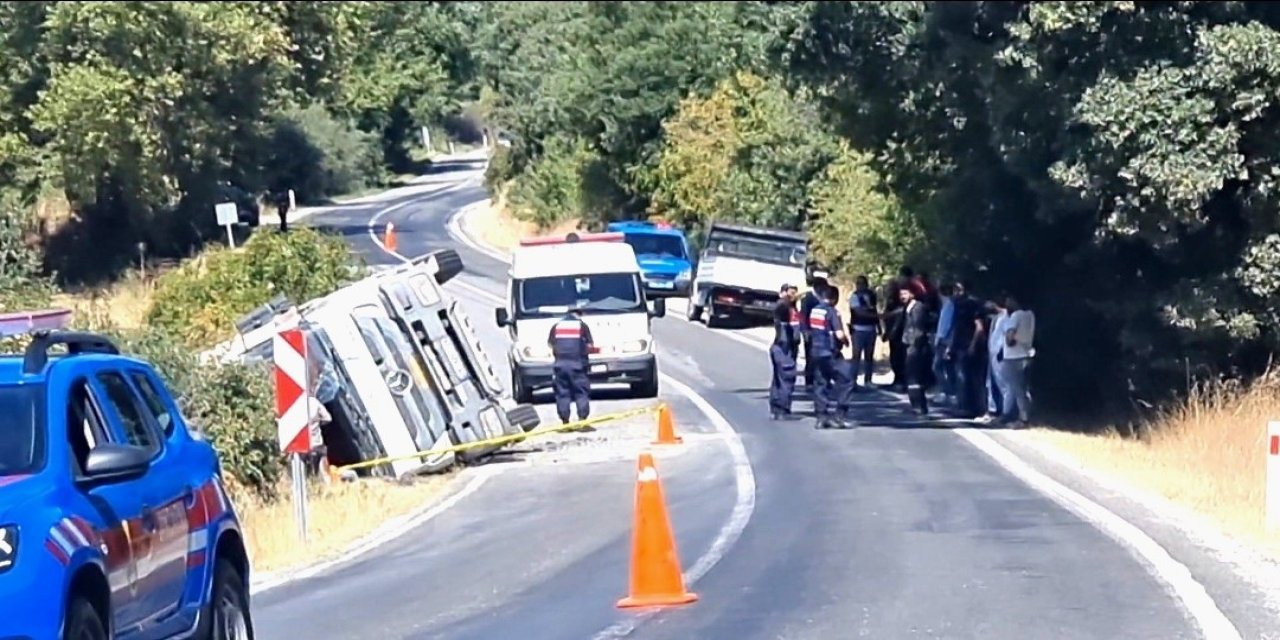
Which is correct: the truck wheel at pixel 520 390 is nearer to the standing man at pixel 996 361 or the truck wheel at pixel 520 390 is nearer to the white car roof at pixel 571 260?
the white car roof at pixel 571 260

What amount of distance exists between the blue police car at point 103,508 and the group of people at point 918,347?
15818mm

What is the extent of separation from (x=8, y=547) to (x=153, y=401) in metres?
2.42

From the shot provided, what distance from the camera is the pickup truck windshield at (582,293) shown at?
32.4 meters

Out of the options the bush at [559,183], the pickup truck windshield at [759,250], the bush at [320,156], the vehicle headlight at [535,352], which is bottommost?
the vehicle headlight at [535,352]

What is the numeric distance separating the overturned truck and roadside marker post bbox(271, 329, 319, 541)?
157 inches

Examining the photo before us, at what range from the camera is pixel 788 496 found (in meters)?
19.6

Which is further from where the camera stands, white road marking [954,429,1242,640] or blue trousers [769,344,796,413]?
blue trousers [769,344,796,413]

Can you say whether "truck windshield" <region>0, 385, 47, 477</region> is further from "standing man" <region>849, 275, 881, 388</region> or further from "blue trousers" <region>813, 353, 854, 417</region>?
"standing man" <region>849, 275, 881, 388</region>

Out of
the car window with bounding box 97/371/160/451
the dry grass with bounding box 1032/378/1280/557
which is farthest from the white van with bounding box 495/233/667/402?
the car window with bounding box 97/371/160/451

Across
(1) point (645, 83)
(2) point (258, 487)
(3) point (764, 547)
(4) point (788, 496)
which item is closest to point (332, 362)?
(2) point (258, 487)

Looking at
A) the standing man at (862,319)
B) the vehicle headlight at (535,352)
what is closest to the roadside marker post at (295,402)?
the standing man at (862,319)

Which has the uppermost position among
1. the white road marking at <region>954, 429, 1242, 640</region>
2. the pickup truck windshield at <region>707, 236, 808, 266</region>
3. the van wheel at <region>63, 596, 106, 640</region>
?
the pickup truck windshield at <region>707, 236, 808, 266</region>

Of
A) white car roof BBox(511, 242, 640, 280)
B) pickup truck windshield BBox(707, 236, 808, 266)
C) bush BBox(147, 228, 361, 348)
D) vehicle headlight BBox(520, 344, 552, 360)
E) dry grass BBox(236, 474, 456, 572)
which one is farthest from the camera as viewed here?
pickup truck windshield BBox(707, 236, 808, 266)

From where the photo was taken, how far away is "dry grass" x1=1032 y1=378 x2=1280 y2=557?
701 inches
